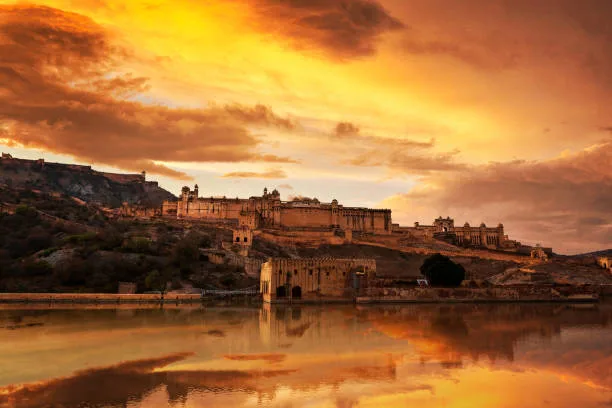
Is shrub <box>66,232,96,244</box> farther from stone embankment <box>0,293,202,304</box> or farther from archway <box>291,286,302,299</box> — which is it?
archway <box>291,286,302,299</box>

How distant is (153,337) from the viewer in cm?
2203

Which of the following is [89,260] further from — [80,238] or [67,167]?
Result: [67,167]

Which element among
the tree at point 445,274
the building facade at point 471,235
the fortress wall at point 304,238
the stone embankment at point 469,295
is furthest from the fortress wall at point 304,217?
the stone embankment at point 469,295

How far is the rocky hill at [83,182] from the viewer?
11431 cm

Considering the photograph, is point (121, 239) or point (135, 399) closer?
point (135, 399)

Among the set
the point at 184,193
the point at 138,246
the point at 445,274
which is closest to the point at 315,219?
the point at 184,193

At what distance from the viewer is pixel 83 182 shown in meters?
130

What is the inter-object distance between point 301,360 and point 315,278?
65.6 feet

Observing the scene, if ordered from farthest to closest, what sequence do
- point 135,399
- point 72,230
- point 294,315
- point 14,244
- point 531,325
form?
point 72,230
point 14,244
point 294,315
point 531,325
point 135,399

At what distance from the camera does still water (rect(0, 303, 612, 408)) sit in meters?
13.4

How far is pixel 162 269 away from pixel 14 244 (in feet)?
47.8

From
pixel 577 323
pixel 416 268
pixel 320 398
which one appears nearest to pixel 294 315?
pixel 577 323

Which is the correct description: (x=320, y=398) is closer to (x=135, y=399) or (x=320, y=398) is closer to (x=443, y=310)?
(x=135, y=399)

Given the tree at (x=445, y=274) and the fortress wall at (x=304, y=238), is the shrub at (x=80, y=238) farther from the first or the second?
the tree at (x=445, y=274)
